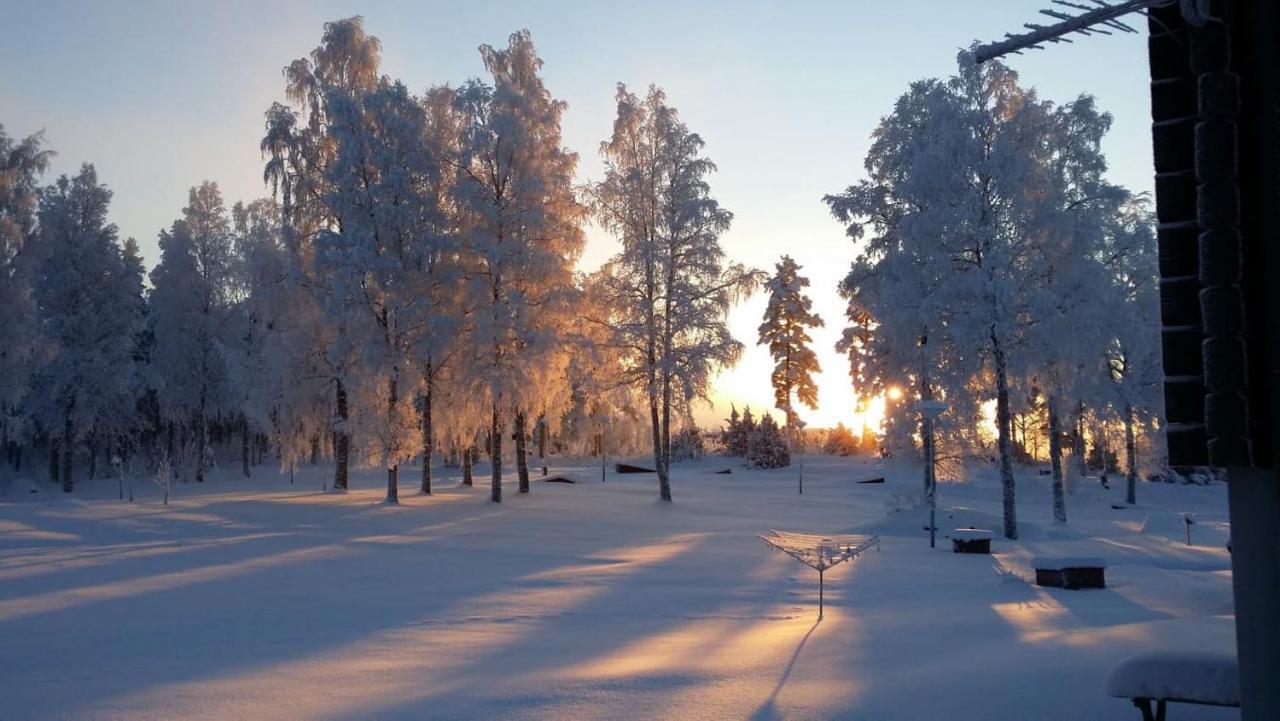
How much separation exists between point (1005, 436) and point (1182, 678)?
55.7 feet

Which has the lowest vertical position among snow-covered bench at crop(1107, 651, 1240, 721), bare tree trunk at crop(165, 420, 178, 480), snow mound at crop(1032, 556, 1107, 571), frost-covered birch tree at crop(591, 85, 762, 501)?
snow mound at crop(1032, 556, 1107, 571)

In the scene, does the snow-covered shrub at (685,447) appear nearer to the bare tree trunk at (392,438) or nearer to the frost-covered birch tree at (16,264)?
the bare tree trunk at (392,438)

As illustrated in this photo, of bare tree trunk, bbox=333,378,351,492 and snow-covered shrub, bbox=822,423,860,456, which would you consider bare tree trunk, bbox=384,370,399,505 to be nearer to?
bare tree trunk, bbox=333,378,351,492

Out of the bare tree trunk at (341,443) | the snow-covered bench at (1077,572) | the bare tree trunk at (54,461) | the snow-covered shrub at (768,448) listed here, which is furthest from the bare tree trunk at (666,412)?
the bare tree trunk at (54,461)

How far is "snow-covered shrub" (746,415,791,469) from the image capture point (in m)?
50.6

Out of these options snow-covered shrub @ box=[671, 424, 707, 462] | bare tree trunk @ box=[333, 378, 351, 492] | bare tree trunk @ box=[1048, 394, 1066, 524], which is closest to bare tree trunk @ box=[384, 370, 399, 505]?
bare tree trunk @ box=[333, 378, 351, 492]

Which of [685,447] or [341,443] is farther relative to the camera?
[685,447]

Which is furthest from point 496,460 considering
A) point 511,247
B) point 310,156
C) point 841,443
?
point 841,443

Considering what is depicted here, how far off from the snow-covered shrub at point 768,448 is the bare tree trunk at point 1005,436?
2872 centimetres

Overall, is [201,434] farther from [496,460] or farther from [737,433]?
[737,433]

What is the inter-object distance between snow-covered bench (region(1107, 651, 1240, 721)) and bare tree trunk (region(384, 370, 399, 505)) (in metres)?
22.4

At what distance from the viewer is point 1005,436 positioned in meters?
21.6

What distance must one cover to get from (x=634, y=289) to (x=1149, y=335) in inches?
622

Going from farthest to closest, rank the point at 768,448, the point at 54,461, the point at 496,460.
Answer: the point at 768,448 < the point at 54,461 < the point at 496,460
